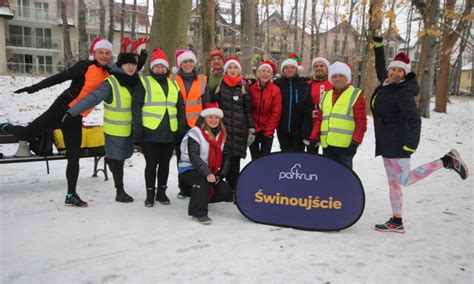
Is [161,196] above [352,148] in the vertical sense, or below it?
below

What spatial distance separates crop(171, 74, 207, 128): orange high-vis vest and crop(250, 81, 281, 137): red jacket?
29.2 inches

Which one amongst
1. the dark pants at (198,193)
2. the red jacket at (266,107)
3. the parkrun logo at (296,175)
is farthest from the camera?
the red jacket at (266,107)

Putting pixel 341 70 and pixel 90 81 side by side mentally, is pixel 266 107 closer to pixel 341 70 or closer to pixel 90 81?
pixel 341 70

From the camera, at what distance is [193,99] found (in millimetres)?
4719

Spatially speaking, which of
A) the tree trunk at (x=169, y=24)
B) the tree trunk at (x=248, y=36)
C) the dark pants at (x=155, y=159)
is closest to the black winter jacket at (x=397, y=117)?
the dark pants at (x=155, y=159)

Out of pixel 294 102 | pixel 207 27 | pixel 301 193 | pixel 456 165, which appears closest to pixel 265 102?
pixel 294 102

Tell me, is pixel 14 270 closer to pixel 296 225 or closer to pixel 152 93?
pixel 152 93

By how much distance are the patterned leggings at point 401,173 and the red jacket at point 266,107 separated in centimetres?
156

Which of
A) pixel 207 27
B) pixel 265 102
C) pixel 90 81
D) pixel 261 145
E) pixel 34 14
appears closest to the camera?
pixel 90 81

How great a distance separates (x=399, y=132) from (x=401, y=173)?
0.47 m

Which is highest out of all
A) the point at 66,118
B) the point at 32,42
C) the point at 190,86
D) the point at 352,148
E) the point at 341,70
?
the point at 32,42

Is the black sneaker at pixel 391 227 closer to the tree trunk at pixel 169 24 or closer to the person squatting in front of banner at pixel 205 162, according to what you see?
the person squatting in front of banner at pixel 205 162

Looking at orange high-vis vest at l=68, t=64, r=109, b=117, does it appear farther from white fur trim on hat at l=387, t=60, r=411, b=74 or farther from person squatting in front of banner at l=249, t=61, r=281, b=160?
white fur trim on hat at l=387, t=60, r=411, b=74

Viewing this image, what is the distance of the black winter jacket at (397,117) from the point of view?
148 inches
